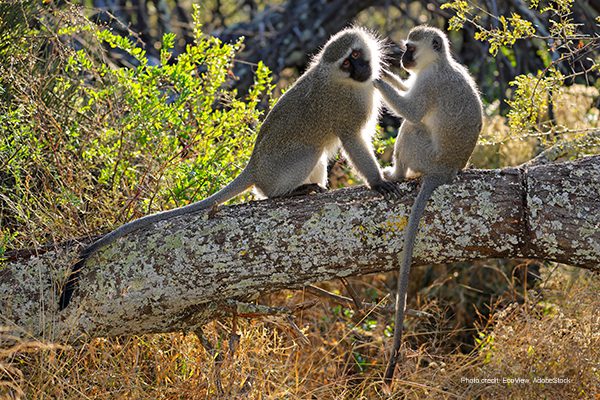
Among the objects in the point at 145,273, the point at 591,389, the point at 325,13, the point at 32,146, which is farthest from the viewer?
the point at 325,13

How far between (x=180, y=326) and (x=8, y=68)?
2.02 m

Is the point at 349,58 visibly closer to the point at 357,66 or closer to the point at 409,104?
the point at 357,66

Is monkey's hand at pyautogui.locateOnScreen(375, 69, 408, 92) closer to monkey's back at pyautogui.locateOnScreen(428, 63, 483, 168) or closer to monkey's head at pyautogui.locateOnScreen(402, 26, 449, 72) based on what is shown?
monkey's head at pyautogui.locateOnScreen(402, 26, 449, 72)

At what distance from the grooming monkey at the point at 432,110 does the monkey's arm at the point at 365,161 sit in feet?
0.64

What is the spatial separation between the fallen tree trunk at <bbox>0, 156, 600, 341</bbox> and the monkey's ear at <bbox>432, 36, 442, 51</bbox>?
40.6 inches

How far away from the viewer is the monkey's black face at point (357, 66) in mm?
4840

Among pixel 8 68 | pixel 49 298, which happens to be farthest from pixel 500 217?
pixel 8 68

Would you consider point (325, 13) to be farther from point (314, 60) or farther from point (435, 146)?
point (435, 146)

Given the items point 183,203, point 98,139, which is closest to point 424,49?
point 183,203

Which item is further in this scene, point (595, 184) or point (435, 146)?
point (435, 146)

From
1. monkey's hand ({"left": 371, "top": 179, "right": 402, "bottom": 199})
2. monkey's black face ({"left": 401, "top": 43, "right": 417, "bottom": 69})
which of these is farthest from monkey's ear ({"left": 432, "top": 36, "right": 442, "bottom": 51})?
monkey's hand ({"left": 371, "top": 179, "right": 402, "bottom": 199})

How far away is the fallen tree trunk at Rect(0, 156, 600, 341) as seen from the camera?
148 inches

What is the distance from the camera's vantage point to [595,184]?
12.3ft

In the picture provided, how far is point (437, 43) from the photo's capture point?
15.7 ft
